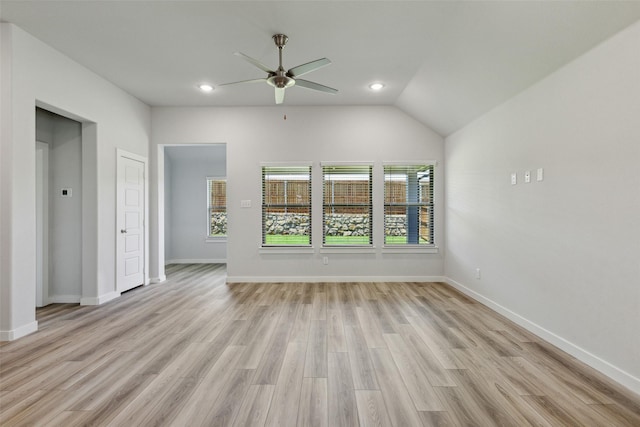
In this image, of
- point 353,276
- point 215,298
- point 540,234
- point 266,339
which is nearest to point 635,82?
point 540,234

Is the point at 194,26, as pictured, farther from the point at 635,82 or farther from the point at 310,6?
the point at 635,82

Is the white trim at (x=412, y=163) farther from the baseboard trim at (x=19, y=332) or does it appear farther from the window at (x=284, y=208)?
the baseboard trim at (x=19, y=332)

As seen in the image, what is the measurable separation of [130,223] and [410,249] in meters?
4.40

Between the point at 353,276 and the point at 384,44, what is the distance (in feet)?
11.1

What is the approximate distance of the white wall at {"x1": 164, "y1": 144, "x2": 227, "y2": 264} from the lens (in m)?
7.09

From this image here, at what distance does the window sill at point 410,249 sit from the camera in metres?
4.98

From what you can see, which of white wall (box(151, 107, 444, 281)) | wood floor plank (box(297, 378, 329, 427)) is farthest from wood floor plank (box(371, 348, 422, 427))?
white wall (box(151, 107, 444, 281))

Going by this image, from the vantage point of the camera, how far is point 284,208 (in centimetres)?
504

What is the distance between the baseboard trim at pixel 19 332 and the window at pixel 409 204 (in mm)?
4514

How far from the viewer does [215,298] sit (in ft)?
13.4

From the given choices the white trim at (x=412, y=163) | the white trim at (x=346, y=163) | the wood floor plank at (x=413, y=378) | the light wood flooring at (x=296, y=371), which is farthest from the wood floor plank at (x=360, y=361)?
the white trim at (x=412, y=163)

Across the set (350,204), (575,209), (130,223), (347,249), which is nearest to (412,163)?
(350,204)

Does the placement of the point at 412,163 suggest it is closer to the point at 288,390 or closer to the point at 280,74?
the point at 280,74

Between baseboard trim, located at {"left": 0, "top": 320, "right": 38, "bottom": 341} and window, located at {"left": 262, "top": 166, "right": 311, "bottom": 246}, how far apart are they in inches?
113
